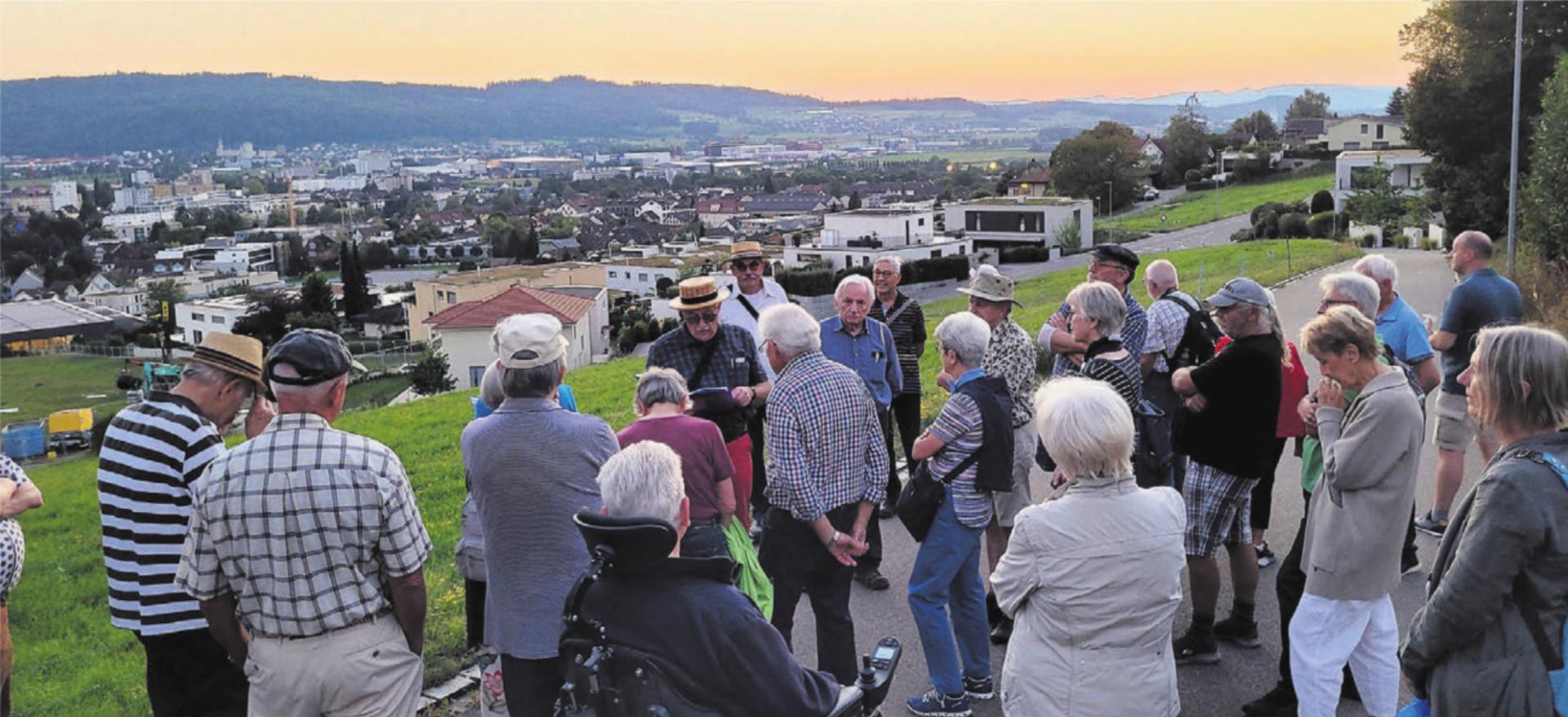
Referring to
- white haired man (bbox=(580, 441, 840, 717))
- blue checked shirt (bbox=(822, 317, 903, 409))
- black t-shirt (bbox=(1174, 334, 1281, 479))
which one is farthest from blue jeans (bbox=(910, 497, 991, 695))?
blue checked shirt (bbox=(822, 317, 903, 409))

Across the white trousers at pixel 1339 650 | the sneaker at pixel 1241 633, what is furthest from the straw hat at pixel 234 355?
the sneaker at pixel 1241 633

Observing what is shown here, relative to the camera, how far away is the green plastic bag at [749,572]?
13.3ft

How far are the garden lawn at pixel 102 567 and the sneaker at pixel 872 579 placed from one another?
2.22 m

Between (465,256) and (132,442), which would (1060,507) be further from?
(465,256)

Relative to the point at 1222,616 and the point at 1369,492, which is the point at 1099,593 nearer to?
the point at 1369,492

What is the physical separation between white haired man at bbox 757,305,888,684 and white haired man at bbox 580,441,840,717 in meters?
1.74

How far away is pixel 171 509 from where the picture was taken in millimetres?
3762

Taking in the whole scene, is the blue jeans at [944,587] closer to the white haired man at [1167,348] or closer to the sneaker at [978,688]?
the sneaker at [978,688]

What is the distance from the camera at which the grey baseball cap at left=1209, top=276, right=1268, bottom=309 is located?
16.6ft

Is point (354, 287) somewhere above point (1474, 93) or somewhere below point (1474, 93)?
below

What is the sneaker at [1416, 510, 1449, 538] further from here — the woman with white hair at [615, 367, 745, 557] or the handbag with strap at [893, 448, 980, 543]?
Answer: the woman with white hair at [615, 367, 745, 557]

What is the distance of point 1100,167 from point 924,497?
8708 cm

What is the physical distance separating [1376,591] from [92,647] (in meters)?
7.38

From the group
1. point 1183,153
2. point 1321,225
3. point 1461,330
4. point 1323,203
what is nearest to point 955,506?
point 1461,330
